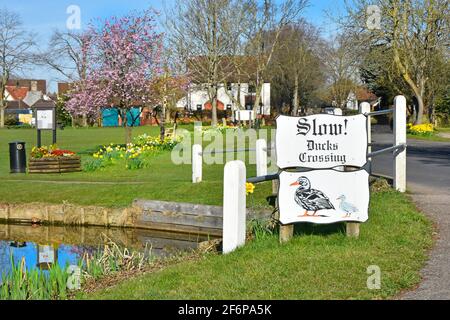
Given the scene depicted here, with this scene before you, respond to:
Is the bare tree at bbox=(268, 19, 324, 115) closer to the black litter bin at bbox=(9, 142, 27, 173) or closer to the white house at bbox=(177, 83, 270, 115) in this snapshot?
the white house at bbox=(177, 83, 270, 115)

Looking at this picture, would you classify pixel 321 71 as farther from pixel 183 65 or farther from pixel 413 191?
pixel 413 191

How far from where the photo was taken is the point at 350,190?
26.2 ft

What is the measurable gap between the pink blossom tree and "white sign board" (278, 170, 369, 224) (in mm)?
20926

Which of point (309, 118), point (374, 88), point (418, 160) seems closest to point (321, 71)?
point (374, 88)

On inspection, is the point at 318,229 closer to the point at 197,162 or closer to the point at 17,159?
the point at 197,162

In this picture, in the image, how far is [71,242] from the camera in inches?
553

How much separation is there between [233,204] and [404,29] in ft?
108

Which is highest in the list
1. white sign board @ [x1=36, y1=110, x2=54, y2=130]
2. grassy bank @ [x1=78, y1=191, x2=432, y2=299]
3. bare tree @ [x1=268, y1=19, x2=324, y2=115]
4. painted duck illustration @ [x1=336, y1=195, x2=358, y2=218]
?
bare tree @ [x1=268, y1=19, x2=324, y2=115]

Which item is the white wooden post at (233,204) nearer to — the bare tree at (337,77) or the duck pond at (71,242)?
the duck pond at (71,242)

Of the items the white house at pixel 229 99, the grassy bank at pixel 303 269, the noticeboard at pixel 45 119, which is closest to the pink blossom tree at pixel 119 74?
the noticeboard at pixel 45 119

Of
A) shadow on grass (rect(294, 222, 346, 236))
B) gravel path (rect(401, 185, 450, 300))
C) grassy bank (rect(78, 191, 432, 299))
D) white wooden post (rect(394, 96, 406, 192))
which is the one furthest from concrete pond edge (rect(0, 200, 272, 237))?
grassy bank (rect(78, 191, 432, 299))

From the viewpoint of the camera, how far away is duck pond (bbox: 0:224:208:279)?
12469 millimetres

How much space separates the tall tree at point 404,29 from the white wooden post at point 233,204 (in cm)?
3036
